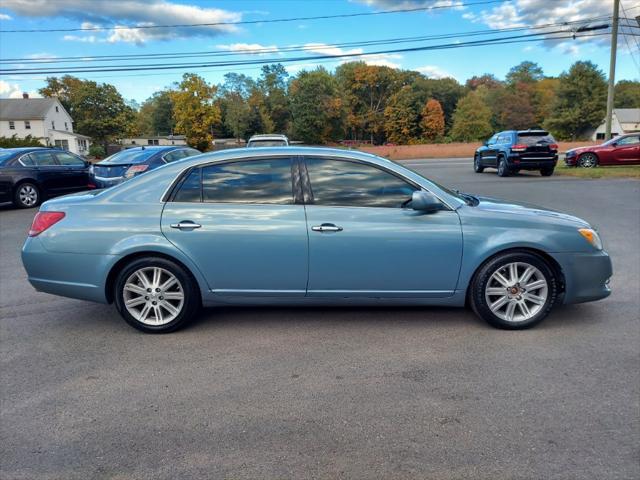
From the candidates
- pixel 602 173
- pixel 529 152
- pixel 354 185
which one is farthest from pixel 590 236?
pixel 602 173

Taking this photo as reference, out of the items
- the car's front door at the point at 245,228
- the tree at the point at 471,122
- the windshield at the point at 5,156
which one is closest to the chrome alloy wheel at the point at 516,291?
the car's front door at the point at 245,228

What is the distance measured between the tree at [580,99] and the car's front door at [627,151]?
56.7 m

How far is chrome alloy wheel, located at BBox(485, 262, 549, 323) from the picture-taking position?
415cm

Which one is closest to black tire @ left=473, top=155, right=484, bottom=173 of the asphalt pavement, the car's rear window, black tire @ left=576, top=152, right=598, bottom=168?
the car's rear window

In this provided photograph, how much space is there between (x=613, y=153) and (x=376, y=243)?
67.2ft

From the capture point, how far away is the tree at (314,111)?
2913 inches

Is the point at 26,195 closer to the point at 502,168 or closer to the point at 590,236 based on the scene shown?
the point at 590,236

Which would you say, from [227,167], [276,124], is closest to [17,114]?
[276,124]

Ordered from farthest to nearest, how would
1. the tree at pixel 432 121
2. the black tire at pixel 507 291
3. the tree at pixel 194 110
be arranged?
1. the tree at pixel 432 121
2. the tree at pixel 194 110
3. the black tire at pixel 507 291

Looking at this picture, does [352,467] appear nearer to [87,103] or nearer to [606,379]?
[606,379]

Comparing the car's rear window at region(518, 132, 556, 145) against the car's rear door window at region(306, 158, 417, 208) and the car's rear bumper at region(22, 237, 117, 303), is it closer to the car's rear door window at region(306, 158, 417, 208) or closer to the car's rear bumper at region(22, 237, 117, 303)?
the car's rear door window at region(306, 158, 417, 208)

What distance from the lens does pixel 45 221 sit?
427 cm

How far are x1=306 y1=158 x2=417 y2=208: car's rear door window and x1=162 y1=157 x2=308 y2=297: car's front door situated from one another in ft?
0.65

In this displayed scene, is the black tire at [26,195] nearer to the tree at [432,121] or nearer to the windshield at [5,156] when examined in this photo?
the windshield at [5,156]
